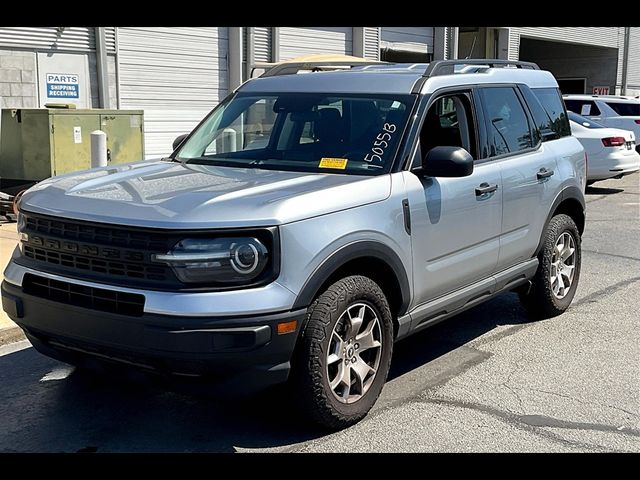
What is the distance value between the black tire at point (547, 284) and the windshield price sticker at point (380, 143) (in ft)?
6.34

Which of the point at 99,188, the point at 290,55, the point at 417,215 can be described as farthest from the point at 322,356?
the point at 290,55

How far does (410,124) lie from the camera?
462 cm

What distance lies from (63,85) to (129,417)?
10614 millimetres

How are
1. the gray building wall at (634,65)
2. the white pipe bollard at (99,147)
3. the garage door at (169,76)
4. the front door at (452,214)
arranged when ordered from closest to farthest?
the front door at (452,214) → the white pipe bollard at (99,147) → the garage door at (169,76) → the gray building wall at (634,65)

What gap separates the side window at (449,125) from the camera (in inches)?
189

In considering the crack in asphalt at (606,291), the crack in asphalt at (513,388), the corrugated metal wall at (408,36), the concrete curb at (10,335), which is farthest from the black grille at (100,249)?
the corrugated metal wall at (408,36)

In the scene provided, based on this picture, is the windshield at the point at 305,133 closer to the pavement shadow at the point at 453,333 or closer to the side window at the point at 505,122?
the side window at the point at 505,122

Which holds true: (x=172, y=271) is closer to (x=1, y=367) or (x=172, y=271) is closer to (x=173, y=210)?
(x=173, y=210)

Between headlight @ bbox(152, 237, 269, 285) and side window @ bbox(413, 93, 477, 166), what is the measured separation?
1.63 metres

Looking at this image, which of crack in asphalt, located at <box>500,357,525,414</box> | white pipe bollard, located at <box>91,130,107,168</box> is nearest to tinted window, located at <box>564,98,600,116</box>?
white pipe bollard, located at <box>91,130,107,168</box>

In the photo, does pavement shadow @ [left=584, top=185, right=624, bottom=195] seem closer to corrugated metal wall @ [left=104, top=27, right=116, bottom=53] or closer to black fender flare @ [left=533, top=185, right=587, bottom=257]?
black fender flare @ [left=533, top=185, right=587, bottom=257]
